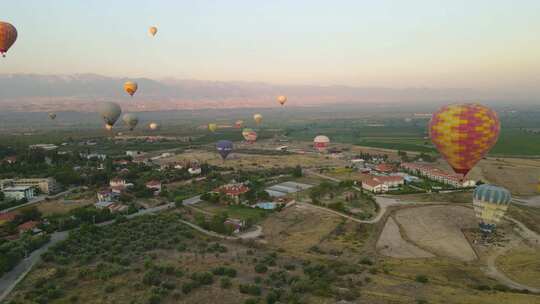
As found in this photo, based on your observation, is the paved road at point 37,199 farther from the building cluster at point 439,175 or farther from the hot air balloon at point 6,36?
the building cluster at point 439,175

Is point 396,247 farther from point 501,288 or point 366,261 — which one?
point 501,288

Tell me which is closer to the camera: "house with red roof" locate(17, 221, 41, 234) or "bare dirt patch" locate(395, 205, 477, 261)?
"bare dirt patch" locate(395, 205, 477, 261)

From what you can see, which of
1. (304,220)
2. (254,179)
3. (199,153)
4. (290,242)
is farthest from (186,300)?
(199,153)

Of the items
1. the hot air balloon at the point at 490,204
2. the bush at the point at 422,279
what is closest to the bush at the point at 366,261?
the bush at the point at 422,279

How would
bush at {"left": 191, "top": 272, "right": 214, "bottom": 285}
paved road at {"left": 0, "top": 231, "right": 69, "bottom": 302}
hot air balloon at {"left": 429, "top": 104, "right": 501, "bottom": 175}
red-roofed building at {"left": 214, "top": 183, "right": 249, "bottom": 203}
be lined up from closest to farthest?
1. paved road at {"left": 0, "top": 231, "right": 69, "bottom": 302}
2. bush at {"left": 191, "top": 272, "right": 214, "bottom": 285}
3. hot air balloon at {"left": 429, "top": 104, "right": 501, "bottom": 175}
4. red-roofed building at {"left": 214, "top": 183, "right": 249, "bottom": 203}

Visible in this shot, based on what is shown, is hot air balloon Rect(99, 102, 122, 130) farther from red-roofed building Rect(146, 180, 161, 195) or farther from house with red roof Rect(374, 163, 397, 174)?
house with red roof Rect(374, 163, 397, 174)

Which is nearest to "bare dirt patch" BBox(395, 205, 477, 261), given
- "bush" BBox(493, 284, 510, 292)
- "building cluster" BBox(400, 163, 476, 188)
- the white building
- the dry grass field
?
the dry grass field

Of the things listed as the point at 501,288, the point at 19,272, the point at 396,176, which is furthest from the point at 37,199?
the point at 501,288

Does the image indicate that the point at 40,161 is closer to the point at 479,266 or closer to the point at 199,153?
the point at 199,153
